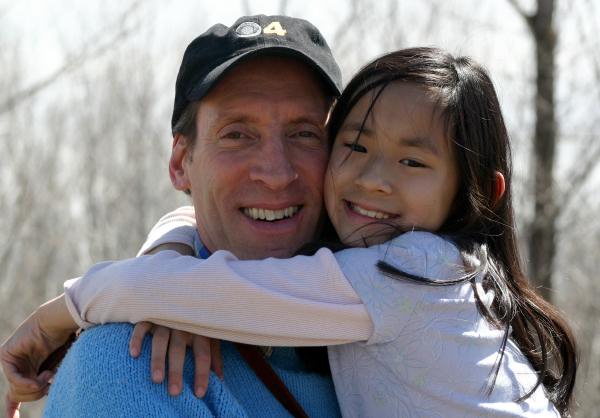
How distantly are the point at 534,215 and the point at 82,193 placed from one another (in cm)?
1176

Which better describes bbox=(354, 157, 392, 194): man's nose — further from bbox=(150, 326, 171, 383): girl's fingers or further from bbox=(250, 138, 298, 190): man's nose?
bbox=(150, 326, 171, 383): girl's fingers

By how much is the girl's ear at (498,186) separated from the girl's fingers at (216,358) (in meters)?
0.96

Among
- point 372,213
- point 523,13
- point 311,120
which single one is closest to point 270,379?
point 372,213

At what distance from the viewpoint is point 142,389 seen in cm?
245

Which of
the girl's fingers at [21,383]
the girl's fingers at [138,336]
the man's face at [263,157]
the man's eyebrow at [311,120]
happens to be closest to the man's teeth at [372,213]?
the man's face at [263,157]

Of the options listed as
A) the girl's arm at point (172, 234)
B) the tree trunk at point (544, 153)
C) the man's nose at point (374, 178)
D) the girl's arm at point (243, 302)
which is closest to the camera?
the girl's arm at point (243, 302)

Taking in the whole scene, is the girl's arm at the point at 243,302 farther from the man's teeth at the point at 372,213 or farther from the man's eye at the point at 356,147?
the man's eye at the point at 356,147

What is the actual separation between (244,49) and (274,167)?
358 millimetres

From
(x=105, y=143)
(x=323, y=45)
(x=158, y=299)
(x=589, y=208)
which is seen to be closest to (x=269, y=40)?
(x=323, y=45)

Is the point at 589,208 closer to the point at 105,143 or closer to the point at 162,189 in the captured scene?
the point at 162,189

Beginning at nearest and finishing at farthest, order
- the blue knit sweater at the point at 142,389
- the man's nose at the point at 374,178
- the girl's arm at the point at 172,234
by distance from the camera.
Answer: the blue knit sweater at the point at 142,389 < the man's nose at the point at 374,178 < the girl's arm at the point at 172,234

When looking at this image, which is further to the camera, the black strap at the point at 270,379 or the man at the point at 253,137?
the man at the point at 253,137

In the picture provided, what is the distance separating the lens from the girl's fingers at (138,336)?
2.53 meters

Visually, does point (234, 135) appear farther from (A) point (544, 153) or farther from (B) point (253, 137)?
(A) point (544, 153)
